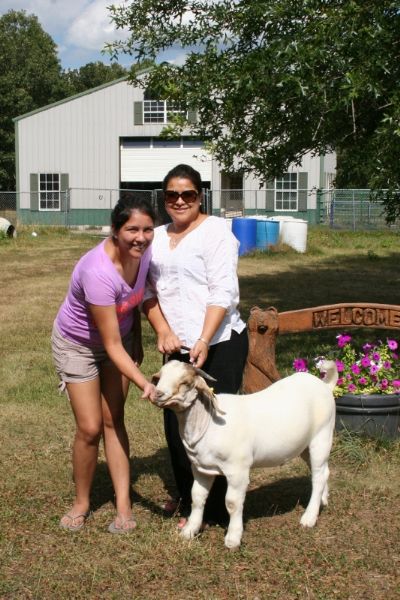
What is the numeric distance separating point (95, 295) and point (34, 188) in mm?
29920

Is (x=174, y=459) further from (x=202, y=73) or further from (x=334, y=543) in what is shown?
(x=202, y=73)

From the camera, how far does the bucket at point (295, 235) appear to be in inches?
827

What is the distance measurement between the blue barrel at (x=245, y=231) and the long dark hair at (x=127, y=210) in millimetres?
16765

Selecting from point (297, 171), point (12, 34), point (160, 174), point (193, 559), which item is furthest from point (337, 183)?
point (12, 34)

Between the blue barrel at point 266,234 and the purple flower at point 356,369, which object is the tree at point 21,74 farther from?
the purple flower at point 356,369

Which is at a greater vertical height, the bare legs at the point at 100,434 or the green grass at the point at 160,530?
the bare legs at the point at 100,434

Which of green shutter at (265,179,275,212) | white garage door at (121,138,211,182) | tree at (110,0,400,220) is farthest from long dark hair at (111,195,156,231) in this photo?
white garage door at (121,138,211,182)

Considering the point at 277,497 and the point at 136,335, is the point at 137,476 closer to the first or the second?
the point at 277,497

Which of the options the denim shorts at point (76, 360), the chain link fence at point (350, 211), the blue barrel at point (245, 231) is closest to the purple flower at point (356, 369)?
the denim shorts at point (76, 360)

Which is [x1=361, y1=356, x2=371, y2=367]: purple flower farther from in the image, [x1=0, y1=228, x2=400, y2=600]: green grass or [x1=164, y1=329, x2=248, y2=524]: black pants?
[x1=164, y1=329, x2=248, y2=524]: black pants

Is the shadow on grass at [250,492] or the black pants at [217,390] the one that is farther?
the shadow on grass at [250,492]

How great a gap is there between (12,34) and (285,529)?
65.2 metres

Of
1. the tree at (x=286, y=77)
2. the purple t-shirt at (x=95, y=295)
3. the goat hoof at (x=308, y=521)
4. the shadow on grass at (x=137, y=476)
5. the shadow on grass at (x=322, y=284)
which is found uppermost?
the tree at (x=286, y=77)

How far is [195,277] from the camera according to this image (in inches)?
154
